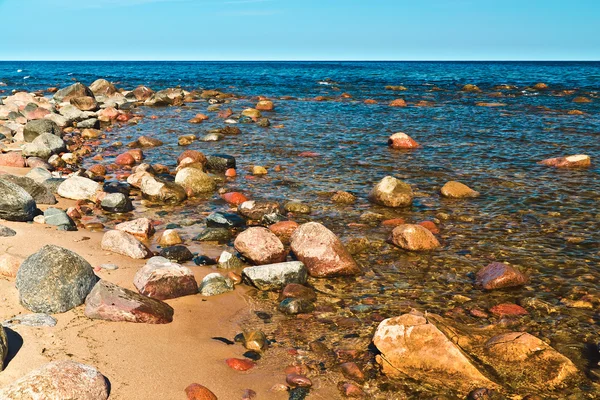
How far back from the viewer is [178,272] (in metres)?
5.36

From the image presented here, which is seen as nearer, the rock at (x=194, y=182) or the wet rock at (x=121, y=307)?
the wet rock at (x=121, y=307)

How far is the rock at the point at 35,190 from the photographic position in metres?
8.13

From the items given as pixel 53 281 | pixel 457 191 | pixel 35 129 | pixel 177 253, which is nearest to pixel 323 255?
pixel 177 253

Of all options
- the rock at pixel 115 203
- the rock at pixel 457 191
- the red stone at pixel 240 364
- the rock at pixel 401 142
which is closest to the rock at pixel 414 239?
the rock at pixel 457 191

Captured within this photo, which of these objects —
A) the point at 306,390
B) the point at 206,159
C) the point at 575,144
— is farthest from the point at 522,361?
the point at 575,144

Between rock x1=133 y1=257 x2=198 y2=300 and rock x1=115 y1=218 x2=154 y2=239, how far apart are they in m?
1.78

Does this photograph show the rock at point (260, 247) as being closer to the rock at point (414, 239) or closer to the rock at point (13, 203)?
the rock at point (414, 239)

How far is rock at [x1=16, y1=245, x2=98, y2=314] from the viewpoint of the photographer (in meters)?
4.59

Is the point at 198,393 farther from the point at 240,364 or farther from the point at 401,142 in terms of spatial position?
the point at 401,142

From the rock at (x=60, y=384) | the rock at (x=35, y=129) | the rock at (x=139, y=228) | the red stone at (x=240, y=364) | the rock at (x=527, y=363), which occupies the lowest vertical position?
the red stone at (x=240, y=364)

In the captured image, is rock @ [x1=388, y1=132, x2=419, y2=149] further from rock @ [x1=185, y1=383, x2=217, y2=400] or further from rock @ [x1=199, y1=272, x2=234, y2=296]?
rock @ [x1=185, y1=383, x2=217, y2=400]

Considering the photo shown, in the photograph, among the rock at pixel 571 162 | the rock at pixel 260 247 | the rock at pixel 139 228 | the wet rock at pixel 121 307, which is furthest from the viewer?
the rock at pixel 571 162

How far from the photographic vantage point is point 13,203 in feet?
22.8

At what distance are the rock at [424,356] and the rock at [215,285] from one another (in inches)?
76.9
